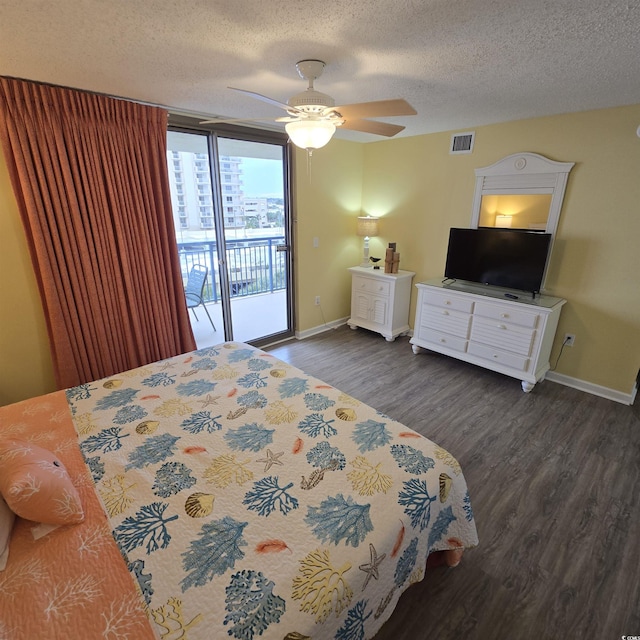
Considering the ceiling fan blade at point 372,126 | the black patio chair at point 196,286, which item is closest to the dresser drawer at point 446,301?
the ceiling fan blade at point 372,126

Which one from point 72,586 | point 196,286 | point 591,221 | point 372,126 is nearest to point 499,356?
point 591,221

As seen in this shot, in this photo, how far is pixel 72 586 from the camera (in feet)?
3.18

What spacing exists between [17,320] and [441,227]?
12.8 feet

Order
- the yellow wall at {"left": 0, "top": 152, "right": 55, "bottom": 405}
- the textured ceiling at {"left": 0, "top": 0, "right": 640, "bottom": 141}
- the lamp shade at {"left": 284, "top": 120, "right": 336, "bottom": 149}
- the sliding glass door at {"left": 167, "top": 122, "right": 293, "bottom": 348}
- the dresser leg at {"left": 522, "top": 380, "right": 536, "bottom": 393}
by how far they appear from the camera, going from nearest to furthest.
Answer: the textured ceiling at {"left": 0, "top": 0, "right": 640, "bottom": 141} → the lamp shade at {"left": 284, "top": 120, "right": 336, "bottom": 149} → the yellow wall at {"left": 0, "top": 152, "right": 55, "bottom": 405} → the dresser leg at {"left": 522, "top": 380, "right": 536, "bottom": 393} → the sliding glass door at {"left": 167, "top": 122, "right": 293, "bottom": 348}

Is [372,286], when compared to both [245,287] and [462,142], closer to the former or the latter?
[462,142]

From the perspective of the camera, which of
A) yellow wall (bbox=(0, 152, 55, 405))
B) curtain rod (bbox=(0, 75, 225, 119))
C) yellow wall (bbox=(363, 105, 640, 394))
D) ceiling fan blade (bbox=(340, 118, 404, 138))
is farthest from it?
yellow wall (bbox=(363, 105, 640, 394))

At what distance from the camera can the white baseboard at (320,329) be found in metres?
4.29

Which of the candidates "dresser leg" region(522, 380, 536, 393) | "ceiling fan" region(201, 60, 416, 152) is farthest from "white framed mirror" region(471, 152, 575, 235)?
"ceiling fan" region(201, 60, 416, 152)

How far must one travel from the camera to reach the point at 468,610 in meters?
1.45

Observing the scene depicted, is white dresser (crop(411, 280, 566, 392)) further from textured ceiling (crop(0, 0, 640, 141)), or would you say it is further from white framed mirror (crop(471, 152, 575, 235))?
textured ceiling (crop(0, 0, 640, 141))

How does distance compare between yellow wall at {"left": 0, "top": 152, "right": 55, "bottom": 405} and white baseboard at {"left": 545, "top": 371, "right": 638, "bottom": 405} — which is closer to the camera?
yellow wall at {"left": 0, "top": 152, "right": 55, "bottom": 405}

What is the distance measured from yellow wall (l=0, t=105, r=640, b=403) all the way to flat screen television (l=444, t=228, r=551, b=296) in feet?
0.82

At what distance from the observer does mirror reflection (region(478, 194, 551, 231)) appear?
3.10 meters

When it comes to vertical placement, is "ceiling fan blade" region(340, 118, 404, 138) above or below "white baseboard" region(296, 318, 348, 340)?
above
